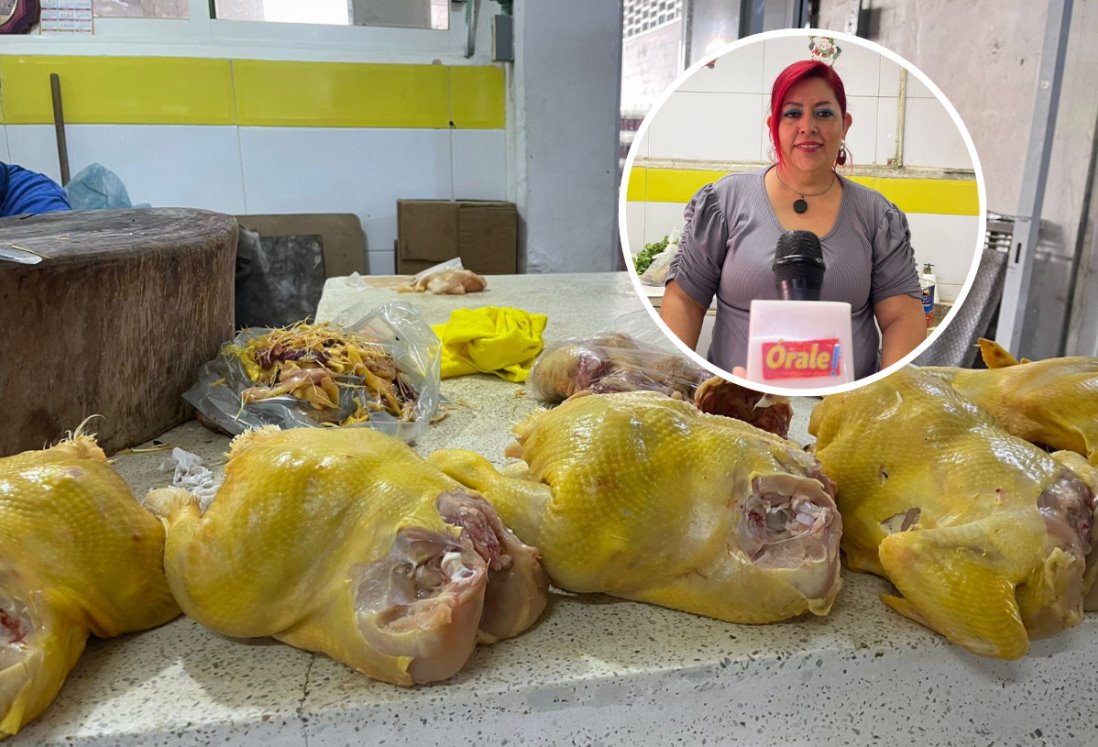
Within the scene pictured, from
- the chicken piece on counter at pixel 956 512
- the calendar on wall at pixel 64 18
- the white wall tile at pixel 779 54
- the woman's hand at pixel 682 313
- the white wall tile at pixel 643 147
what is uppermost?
the calendar on wall at pixel 64 18

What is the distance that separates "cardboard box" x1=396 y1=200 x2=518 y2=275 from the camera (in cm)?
511

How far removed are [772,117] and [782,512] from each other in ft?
1.66

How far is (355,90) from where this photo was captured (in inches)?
205

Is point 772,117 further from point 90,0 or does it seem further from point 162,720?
point 90,0

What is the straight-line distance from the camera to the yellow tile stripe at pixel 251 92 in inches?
191

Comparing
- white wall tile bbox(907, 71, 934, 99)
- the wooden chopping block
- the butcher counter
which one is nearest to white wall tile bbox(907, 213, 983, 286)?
white wall tile bbox(907, 71, 934, 99)

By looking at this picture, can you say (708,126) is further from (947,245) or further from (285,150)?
(285,150)

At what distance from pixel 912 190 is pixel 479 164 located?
5.01 m

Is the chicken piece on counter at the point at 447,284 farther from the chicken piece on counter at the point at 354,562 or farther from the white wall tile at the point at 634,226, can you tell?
the white wall tile at the point at 634,226

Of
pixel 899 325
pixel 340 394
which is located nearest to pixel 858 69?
pixel 899 325

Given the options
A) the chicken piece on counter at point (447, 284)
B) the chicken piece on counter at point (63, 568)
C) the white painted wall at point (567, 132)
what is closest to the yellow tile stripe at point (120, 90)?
the white painted wall at point (567, 132)

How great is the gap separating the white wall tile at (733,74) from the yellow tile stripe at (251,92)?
16.1 feet

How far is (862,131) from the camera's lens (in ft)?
2.37

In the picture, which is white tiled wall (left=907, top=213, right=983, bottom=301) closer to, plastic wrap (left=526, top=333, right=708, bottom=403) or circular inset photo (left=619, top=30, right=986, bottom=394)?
circular inset photo (left=619, top=30, right=986, bottom=394)
